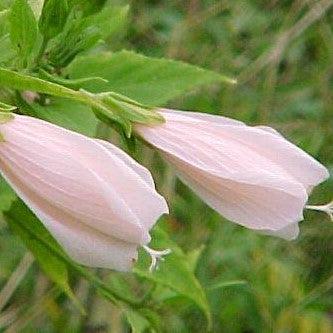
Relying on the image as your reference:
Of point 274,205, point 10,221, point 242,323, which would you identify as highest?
point 274,205

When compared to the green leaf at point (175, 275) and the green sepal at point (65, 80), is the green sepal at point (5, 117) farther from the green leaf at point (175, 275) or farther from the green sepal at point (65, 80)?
the green leaf at point (175, 275)

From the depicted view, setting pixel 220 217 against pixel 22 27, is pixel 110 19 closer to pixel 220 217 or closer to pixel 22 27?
pixel 22 27

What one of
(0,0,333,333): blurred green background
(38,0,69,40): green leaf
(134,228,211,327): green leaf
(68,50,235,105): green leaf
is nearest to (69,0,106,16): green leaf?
(38,0,69,40): green leaf

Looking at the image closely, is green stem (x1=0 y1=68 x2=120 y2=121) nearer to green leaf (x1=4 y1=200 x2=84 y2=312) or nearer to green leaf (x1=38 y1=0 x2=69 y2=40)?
green leaf (x1=38 y1=0 x2=69 y2=40)

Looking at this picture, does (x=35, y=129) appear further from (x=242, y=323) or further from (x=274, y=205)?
(x=242, y=323)

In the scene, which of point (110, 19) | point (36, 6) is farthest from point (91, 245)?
point (110, 19)

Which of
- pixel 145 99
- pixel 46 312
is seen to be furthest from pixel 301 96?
pixel 145 99
